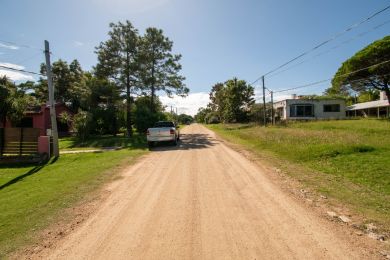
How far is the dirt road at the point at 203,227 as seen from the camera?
4379 mm

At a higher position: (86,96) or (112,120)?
(86,96)

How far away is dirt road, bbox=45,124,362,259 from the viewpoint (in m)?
4.38

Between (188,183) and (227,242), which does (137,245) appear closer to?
(227,242)

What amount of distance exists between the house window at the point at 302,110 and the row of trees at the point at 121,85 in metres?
20.5

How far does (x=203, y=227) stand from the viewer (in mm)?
5312

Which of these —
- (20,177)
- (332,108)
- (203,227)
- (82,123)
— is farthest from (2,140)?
(332,108)

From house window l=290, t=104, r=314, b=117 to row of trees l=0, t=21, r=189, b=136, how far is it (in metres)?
20.5

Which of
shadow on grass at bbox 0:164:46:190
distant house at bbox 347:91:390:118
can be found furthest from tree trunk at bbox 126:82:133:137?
distant house at bbox 347:91:390:118

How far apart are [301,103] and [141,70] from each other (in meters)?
29.1

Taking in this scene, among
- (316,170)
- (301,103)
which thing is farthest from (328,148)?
(301,103)

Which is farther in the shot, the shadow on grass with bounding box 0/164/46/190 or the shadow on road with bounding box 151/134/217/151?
the shadow on road with bounding box 151/134/217/151

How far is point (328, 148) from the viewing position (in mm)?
12984

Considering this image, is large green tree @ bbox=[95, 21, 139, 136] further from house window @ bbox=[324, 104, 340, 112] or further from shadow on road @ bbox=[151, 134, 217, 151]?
house window @ bbox=[324, 104, 340, 112]

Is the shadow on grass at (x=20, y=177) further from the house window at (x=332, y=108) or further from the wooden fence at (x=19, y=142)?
the house window at (x=332, y=108)
